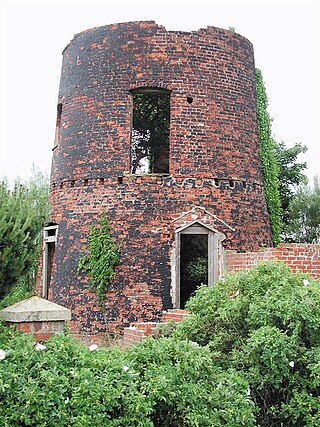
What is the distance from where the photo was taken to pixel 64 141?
16703 millimetres

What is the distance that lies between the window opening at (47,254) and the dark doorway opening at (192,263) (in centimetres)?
372

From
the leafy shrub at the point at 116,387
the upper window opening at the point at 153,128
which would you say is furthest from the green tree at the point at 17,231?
the upper window opening at the point at 153,128

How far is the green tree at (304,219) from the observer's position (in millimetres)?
29594

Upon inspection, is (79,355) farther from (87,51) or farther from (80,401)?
(87,51)

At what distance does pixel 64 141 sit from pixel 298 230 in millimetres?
16127

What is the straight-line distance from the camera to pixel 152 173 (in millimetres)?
15906

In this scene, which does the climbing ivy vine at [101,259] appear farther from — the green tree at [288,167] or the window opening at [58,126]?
the green tree at [288,167]

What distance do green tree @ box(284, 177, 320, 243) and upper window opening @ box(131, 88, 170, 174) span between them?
9992 mm

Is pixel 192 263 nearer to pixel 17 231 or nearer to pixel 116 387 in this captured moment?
pixel 17 231

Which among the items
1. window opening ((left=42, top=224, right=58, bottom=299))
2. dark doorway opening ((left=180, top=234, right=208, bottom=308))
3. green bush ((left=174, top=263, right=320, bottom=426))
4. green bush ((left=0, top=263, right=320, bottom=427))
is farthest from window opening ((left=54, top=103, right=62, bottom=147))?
green bush ((left=174, top=263, right=320, bottom=426))

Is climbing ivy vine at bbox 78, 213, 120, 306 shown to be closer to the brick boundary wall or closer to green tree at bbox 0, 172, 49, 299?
the brick boundary wall

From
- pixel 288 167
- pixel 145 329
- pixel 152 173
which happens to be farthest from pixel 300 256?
pixel 288 167

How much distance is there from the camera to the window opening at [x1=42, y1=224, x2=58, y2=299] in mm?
17281

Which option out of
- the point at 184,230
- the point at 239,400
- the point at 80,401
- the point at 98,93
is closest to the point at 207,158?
the point at 184,230
